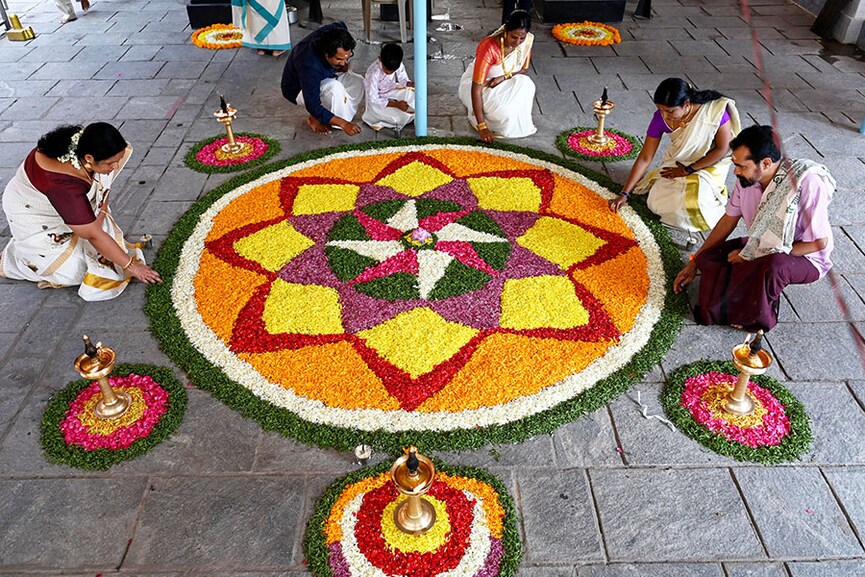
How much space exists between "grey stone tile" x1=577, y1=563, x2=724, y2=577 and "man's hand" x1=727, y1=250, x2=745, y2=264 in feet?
5.82

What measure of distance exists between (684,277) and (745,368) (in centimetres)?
114

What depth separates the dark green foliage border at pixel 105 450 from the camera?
3.00 m

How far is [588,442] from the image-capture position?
3.09 m

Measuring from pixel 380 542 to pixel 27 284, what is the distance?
3042 mm

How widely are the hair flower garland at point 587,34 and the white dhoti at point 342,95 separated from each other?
10.2ft

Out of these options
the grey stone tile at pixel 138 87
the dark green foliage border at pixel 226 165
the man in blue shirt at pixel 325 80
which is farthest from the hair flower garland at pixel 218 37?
the dark green foliage border at pixel 226 165

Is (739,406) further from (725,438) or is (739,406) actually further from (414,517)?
(414,517)

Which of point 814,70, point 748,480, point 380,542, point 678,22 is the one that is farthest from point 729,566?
point 678,22

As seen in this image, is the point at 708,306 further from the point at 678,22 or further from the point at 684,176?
the point at 678,22

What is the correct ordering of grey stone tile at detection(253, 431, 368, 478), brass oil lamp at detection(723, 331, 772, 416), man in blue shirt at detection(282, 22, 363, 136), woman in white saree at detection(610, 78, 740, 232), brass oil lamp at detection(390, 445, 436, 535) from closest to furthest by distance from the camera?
brass oil lamp at detection(390, 445, 436, 535), brass oil lamp at detection(723, 331, 772, 416), grey stone tile at detection(253, 431, 368, 478), woman in white saree at detection(610, 78, 740, 232), man in blue shirt at detection(282, 22, 363, 136)

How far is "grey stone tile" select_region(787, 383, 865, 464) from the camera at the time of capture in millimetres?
2998

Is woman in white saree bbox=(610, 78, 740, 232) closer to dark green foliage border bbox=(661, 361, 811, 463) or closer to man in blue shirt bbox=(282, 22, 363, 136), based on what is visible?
dark green foliage border bbox=(661, 361, 811, 463)

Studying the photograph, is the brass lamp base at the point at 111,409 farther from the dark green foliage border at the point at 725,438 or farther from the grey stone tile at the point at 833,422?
the grey stone tile at the point at 833,422

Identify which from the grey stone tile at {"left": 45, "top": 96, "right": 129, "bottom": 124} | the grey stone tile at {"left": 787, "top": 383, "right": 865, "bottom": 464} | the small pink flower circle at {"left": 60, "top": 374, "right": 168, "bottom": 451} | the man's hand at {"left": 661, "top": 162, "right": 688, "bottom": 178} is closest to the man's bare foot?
the grey stone tile at {"left": 45, "top": 96, "right": 129, "bottom": 124}
